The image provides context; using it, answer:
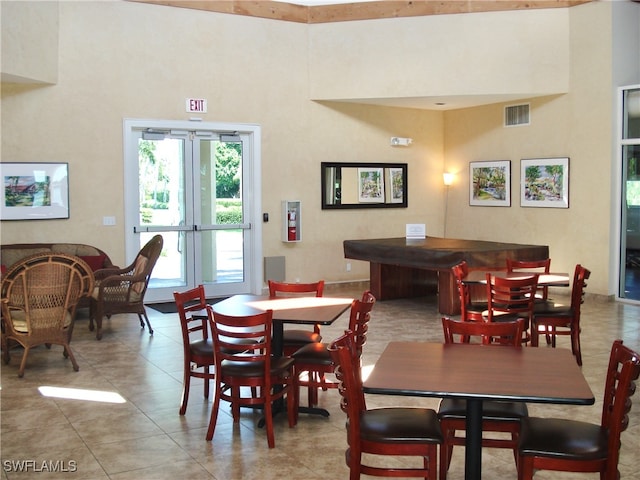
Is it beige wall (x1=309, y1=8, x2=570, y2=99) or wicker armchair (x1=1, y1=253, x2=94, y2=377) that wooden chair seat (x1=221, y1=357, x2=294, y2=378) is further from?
beige wall (x1=309, y1=8, x2=570, y2=99)

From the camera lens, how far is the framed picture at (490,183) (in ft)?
37.7

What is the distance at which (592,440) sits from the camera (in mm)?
3193

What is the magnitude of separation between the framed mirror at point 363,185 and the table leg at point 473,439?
827cm

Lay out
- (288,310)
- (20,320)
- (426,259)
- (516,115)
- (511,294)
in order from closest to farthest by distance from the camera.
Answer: (288,310) → (511,294) → (20,320) → (426,259) → (516,115)

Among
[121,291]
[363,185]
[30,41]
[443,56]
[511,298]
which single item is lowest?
[121,291]

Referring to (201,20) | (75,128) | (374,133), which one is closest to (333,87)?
(374,133)

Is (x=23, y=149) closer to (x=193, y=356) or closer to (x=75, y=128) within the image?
(x=75, y=128)

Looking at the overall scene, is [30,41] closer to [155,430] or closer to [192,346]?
[192,346]

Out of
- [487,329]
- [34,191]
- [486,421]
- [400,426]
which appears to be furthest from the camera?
[34,191]

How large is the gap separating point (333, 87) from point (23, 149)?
456cm

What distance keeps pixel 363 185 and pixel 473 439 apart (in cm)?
870

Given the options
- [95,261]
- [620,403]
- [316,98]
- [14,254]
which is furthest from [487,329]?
[316,98]

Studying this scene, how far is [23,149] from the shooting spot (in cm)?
914

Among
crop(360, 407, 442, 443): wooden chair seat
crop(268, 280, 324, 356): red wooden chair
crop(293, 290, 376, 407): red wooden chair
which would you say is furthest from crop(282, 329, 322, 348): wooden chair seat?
crop(360, 407, 442, 443): wooden chair seat
